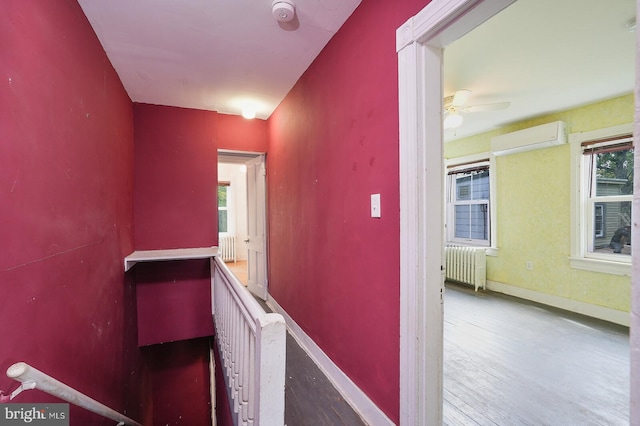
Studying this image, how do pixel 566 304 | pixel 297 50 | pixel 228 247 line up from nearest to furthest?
pixel 297 50 → pixel 566 304 → pixel 228 247

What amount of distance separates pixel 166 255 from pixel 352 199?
2.04m

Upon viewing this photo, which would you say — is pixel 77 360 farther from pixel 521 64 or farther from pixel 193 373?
pixel 521 64

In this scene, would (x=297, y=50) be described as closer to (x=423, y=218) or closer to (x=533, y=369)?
(x=423, y=218)

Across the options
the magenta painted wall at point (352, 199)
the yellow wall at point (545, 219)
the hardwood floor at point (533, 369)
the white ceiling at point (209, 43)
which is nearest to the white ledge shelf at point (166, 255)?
the magenta painted wall at point (352, 199)

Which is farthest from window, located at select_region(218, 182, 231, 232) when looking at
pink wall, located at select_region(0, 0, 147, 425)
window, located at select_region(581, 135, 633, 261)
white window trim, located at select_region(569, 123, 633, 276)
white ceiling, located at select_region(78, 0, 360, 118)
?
window, located at select_region(581, 135, 633, 261)

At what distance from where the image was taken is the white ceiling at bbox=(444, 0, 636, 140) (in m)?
1.84

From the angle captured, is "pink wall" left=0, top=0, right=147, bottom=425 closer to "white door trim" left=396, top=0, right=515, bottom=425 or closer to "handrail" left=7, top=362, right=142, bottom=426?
"handrail" left=7, top=362, right=142, bottom=426

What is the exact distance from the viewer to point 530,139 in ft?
12.4

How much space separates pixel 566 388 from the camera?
207cm

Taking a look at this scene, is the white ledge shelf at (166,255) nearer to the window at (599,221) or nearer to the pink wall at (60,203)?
the pink wall at (60,203)

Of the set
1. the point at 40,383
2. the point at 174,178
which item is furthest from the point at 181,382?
the point at 40,383

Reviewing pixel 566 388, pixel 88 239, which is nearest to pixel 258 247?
pixel 88 239

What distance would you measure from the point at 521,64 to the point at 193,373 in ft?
15.9

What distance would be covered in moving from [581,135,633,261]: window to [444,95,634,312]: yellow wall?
19 cm
